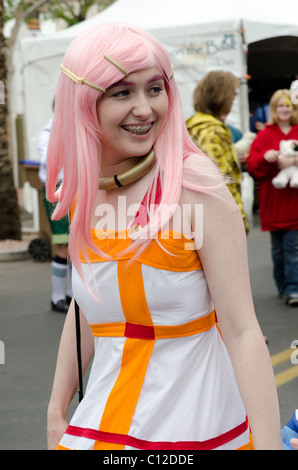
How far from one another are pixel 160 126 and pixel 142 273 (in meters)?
0.36

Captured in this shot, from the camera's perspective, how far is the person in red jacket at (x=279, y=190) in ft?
23.7

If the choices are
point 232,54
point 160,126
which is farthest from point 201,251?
point 232,54

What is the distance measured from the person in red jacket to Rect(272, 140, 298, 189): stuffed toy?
0.04m

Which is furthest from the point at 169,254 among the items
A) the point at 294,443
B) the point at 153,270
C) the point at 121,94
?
the point at 294,443

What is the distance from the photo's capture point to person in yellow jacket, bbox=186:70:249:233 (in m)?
5.91

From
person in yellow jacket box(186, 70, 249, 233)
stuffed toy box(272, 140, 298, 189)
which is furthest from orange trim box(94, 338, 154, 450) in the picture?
stuffed toy box(272, 140, 298, 189)

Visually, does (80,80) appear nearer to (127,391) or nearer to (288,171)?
(127,391)

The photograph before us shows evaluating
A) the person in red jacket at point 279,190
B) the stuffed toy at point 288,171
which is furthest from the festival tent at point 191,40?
the stuffed toy at point 288,171

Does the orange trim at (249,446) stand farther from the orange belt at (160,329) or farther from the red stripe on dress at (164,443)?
the orange belt at (160,329)

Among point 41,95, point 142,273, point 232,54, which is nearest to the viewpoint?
point 142,273

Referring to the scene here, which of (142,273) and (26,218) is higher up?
(142,273)

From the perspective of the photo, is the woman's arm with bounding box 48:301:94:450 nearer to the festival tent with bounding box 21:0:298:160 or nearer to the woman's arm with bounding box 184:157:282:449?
the woman's arm with bounding box 184:157:282:449
